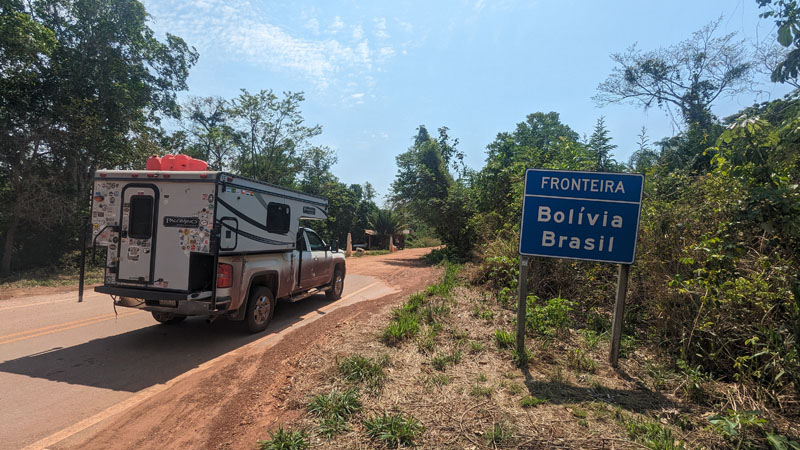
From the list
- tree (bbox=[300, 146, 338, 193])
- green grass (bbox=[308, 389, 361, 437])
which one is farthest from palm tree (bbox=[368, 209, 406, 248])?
green grass (bbox=[308, 389, 361, 437])

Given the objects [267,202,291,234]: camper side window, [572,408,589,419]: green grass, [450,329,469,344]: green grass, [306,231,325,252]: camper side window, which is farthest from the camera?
[306,231,325,252]: camper side window

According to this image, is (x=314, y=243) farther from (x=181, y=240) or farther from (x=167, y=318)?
(x=181, y=240)

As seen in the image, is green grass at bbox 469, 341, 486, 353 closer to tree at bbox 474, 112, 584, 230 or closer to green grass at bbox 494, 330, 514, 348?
green grass at bbox 494, 330, 514, 348

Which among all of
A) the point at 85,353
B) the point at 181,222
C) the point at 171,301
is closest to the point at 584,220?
the point at 181,222

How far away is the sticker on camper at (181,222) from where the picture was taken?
5.46m

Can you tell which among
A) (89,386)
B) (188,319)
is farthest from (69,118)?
(89,386)

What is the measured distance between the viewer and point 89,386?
425 centimetres

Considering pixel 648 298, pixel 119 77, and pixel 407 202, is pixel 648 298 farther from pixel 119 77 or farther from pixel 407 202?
pixel 407 202

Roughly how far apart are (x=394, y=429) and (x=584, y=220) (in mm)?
3249

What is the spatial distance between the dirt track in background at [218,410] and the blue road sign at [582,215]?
10.9 ft

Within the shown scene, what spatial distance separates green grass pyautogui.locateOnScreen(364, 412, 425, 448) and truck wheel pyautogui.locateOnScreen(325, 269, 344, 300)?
21.6ft

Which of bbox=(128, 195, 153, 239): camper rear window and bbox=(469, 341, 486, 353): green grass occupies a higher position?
bbox=(128, 195, 153, 239): camper rear window

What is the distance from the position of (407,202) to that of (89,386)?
70.1 feet

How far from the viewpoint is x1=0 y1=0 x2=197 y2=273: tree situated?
11.8 metres
